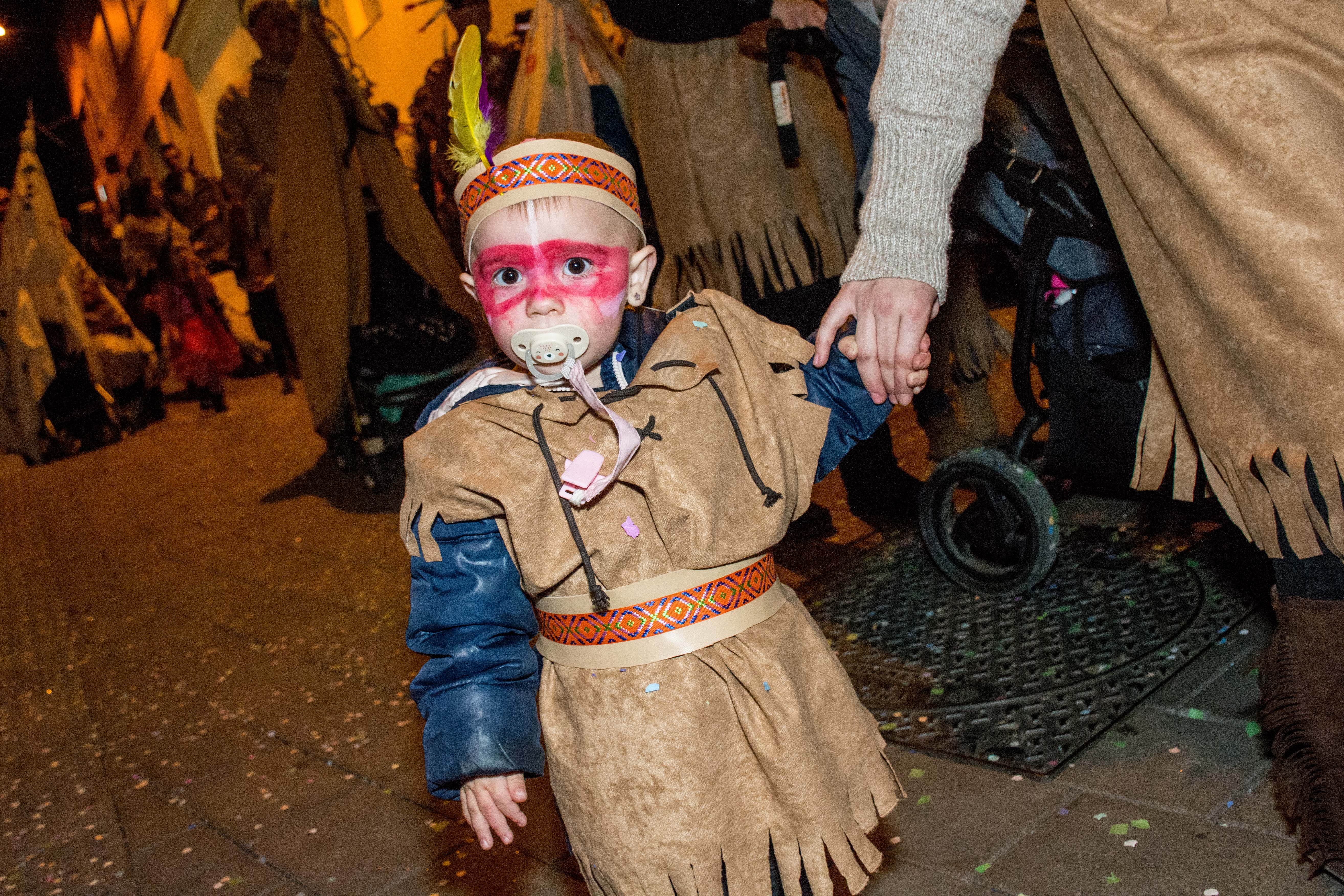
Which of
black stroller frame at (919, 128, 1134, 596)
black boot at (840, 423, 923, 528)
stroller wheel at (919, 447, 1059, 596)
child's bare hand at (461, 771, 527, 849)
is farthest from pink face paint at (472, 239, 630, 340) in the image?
black boot at (840, 423, 923, 528)

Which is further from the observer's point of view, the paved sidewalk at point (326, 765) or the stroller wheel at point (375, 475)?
the stroller wheel at point (375, 475)

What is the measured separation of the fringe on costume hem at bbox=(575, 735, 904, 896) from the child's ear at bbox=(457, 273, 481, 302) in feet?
2.46

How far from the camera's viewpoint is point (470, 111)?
4.55 ft

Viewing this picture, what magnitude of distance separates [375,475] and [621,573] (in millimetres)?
4390

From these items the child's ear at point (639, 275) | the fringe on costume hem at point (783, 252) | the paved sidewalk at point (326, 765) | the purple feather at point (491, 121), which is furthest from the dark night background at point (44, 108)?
the child's ear at point (639, 275)

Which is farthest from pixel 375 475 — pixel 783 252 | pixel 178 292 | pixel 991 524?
pixel 178 292

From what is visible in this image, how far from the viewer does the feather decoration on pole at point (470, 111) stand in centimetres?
138

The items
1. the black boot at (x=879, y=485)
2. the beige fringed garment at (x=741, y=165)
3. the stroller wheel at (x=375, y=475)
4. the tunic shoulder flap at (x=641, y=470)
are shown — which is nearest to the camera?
the tunic shoulder flap at (x=641, y=470)

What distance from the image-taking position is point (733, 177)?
10.1 feet

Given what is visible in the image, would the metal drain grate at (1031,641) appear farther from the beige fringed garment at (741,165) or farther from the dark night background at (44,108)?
the dark night background at (44,108)

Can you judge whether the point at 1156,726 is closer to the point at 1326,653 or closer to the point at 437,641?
the point at 1326,653

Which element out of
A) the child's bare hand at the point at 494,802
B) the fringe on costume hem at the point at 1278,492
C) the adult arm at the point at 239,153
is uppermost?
the adult arm at the point at 239,153

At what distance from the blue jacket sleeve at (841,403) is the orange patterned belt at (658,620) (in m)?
0.20

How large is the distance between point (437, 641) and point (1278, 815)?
139cm
